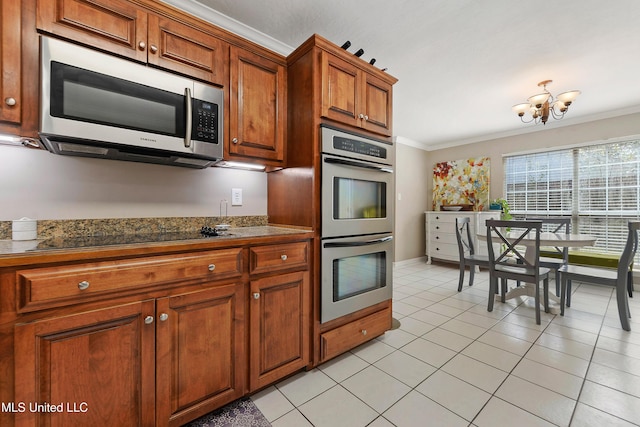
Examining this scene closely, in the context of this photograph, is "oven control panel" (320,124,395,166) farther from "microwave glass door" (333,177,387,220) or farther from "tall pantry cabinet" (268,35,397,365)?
"microwave glass door" (333,177,387,220)

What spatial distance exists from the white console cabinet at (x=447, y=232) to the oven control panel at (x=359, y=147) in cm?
326

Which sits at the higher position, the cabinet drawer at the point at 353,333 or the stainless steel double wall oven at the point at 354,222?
the stainless steel double wall oven at the point at 354,222

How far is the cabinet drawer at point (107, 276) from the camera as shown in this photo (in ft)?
3.10

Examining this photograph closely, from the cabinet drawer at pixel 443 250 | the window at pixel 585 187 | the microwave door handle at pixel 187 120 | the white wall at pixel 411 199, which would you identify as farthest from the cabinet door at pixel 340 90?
the window at pixel 585 187

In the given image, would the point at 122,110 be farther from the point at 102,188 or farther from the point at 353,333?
the point at 353,333

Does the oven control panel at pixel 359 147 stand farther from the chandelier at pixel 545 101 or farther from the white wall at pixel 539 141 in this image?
the white wall at pixel 539 141

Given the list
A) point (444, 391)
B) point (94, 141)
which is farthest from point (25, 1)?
point (444, 391)

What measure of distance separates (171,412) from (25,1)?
1965 mm

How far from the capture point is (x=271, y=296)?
156 cm

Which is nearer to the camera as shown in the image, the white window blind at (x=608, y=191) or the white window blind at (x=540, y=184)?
the white window blind at (x=608, y=191)

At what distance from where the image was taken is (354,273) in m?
1.96

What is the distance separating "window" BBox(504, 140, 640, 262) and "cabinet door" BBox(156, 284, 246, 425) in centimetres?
522
